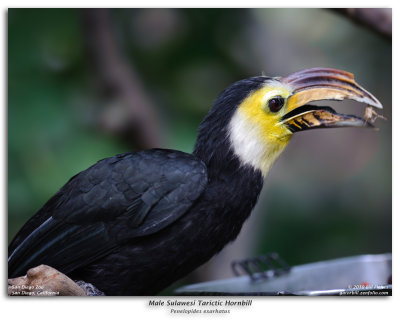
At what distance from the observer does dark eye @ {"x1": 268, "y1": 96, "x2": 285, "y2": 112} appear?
1323mm

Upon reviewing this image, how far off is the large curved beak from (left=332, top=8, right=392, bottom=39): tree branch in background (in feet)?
1.26

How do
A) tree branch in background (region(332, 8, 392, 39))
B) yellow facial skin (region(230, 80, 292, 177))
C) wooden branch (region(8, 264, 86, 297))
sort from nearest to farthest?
wooden branch (region(8, 264, 86, 297)) < yellow facial skin (region(230, 80, 292, 177)) < tree branch in background (region(332, 8, 392, 39))

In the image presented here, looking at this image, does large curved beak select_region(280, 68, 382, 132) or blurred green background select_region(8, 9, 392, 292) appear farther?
blurred green background select_region(8, 9, 392, 292)

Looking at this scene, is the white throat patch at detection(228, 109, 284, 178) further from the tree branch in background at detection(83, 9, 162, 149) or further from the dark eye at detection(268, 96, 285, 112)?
the tree branch in background at detection(83, 9, 162, 149)

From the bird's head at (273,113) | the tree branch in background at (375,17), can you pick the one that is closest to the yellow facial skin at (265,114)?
the bird's head at (273,113)

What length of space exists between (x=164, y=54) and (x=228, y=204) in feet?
3.35

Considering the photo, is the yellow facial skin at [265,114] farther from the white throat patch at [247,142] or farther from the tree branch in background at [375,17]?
the tree branch in background at [375,17]

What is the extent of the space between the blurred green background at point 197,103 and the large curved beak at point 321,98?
1.27 ft

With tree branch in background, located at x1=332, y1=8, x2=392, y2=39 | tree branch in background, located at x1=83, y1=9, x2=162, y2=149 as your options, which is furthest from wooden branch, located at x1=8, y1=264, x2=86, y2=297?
tree branch in background, located at x1=332, y1=8, x2=392, y2=39

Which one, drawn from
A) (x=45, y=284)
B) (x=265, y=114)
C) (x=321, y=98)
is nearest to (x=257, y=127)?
(x=265, y=114)

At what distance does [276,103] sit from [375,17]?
0.56m

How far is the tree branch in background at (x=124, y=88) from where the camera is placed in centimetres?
208

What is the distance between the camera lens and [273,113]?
133cm

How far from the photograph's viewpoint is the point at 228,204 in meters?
1.30
